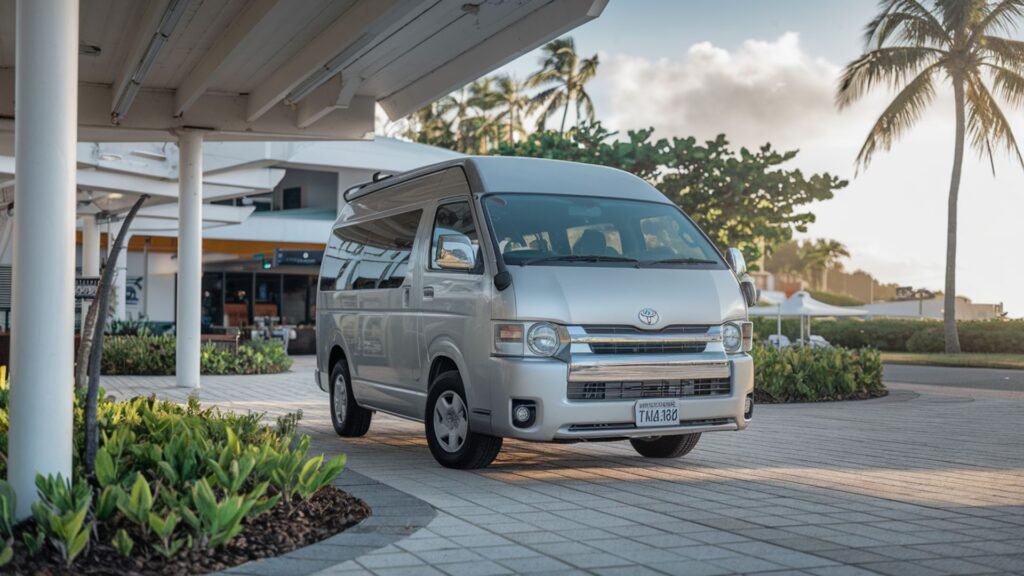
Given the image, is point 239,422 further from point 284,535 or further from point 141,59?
point 141,59

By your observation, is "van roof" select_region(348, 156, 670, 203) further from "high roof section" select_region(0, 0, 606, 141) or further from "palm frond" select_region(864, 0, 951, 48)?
"palm frond" select_region(864, 0, 951, 48)

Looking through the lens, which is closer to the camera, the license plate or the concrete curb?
the concrete curb

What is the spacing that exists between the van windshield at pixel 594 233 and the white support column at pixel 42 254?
10.9 feet

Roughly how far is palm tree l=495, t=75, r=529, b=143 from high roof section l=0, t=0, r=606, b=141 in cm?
4463

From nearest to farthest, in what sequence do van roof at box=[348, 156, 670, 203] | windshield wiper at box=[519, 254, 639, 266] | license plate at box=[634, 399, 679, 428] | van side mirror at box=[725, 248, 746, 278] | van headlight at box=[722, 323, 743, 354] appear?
1. license plate at box=[634, 399, 679, 428]
2. windshield wiper at box=[519, 254, 639, 266]
3. van headlight at box=[722, 323, 743, 354]
4. van roof at box=[348, 156, 670, 203]
5. van side mirror at box=[725, 248, 746, 278]

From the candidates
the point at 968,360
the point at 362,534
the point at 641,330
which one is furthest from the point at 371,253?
the point at 968,360

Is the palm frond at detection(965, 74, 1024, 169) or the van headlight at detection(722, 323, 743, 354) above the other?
the palm frond at detection(965, 74, 1024, 169)

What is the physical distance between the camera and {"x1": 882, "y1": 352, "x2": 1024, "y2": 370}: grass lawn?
29.9 meters

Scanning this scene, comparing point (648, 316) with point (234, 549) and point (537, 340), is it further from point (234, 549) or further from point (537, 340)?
point (234, 549)

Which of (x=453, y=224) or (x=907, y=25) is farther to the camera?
(x=907, y=25)

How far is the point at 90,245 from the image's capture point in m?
29.7

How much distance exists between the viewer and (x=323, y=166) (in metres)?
40.2

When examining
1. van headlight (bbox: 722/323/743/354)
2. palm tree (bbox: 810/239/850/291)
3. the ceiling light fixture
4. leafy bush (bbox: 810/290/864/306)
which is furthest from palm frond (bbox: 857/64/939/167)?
palm tree (bbox: 810/239/850/291)

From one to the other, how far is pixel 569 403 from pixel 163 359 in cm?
1571
